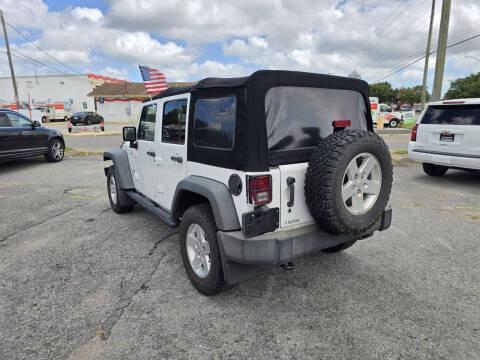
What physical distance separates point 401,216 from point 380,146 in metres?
2.87

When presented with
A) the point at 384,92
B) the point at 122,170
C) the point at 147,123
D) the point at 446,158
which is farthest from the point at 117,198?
the point at 384,92

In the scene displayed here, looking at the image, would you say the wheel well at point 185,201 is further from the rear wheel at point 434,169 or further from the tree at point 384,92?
the tree at point 384,92

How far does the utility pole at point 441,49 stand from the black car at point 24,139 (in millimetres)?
12364

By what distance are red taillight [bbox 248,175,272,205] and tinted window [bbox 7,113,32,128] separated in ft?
31.0

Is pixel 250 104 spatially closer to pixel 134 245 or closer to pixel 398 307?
pixel 398 307

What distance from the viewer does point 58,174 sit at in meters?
8.63

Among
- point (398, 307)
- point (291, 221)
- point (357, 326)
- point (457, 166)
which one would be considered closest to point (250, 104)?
Result: point (291, 221)

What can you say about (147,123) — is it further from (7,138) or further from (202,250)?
(7,138)

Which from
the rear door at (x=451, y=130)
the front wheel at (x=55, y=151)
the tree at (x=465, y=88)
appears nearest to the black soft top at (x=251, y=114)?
the rear door at (x=451, y=130)

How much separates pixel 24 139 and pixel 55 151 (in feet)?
3.84

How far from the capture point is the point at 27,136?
31.2 ft

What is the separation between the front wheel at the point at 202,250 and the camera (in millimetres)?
2700

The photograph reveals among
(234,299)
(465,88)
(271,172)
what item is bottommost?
(234,299)

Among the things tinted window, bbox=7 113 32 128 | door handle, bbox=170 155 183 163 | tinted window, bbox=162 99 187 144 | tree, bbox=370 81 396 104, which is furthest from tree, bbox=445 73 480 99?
door handle, bbox=170 155 183 163
